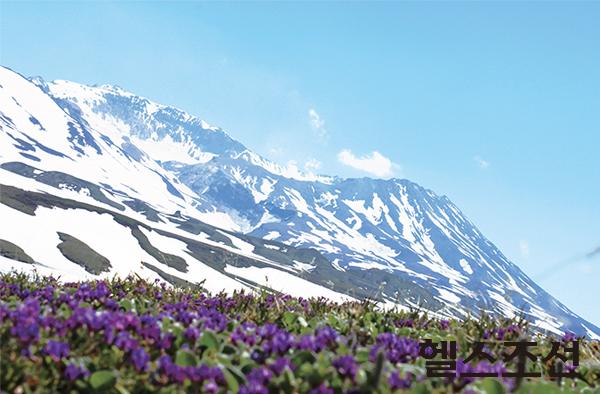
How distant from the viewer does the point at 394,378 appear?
333 cm

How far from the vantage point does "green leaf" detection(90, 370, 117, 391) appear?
327cm

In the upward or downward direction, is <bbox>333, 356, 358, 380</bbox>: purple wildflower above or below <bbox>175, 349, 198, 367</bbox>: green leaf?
above

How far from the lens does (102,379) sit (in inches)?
129

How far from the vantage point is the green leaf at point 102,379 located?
3.27 m

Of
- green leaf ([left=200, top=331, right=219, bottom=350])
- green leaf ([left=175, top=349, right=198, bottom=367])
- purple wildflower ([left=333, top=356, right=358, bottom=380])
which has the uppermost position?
purple wildflower ([left=333, top=356, right=358, bottom=380])

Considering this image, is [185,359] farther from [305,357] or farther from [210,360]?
[305,357]

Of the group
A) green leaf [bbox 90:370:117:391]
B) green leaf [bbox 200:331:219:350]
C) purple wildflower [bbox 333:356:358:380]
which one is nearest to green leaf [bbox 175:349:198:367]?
green leaf [bbox 90:370:117:391]

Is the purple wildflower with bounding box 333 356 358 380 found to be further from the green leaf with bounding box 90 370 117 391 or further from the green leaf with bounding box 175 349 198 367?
the green leaf with bounding box 90 370 117 391

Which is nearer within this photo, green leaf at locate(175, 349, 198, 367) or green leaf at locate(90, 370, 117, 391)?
green leaf at locate(90, 370, 117, 391)

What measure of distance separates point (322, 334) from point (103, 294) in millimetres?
2916

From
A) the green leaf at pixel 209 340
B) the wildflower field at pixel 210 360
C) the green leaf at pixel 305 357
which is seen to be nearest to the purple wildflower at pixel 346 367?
the wildflower field at pixel 210 360

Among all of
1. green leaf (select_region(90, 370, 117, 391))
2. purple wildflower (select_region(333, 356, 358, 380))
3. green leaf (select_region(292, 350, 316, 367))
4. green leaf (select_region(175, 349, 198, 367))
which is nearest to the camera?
green leaf (select_region(90, 370, 117, 391))

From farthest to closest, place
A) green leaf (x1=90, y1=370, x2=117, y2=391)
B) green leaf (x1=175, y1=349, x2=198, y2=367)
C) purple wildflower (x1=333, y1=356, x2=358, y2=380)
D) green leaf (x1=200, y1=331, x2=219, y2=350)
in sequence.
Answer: green leaf (x1=200, y1=331, x2=219, y2=350) → green leaf (x1=175, y1=349, x2=198, y2=367) → purple wildflower (x1=333, y1=356, x2=358, y2=380) → green leaf (x1=90, y1=370, x2=117, y2=391)

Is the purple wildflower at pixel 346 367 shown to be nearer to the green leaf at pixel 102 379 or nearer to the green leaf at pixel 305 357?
the green leaf at pixel 305 357
